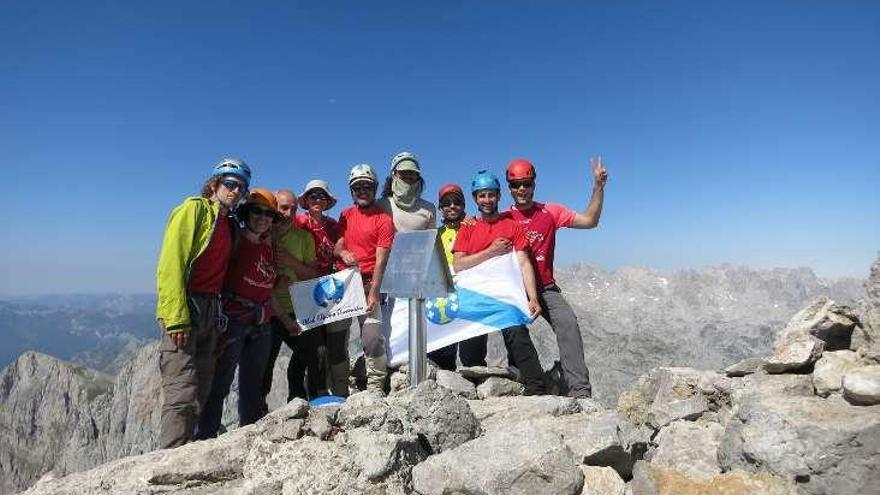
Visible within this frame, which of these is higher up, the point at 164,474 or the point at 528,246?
the point at 528,246

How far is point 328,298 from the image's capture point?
11.2 m

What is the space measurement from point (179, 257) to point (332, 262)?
4134mm

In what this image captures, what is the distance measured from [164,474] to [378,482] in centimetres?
277

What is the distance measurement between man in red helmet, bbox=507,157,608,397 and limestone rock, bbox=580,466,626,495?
445 cm

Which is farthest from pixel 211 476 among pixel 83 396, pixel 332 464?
pixel 83 396

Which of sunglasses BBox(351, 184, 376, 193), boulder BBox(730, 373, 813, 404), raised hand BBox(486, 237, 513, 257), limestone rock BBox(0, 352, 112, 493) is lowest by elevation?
limestone rock BBox(0, 352, 112, 493)

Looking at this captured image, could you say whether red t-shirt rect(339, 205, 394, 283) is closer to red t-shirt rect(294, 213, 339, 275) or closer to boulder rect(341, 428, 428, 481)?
red t-shirt rect(294, 213, 339, 275)

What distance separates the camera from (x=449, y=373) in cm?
1076

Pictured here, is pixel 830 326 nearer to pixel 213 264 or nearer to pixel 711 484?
pixel 711 484

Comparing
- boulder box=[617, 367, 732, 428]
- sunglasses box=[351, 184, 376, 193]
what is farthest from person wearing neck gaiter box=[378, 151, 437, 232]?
boulder box=[617, 367, 732, 428]

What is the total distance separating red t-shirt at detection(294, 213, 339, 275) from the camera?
11.6 metres

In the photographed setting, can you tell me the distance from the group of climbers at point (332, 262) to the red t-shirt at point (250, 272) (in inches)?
0.7

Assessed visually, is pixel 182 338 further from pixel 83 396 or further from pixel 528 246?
pixel 83 396

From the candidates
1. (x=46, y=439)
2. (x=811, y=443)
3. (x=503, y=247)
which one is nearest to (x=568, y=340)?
(x=503, y=247)
